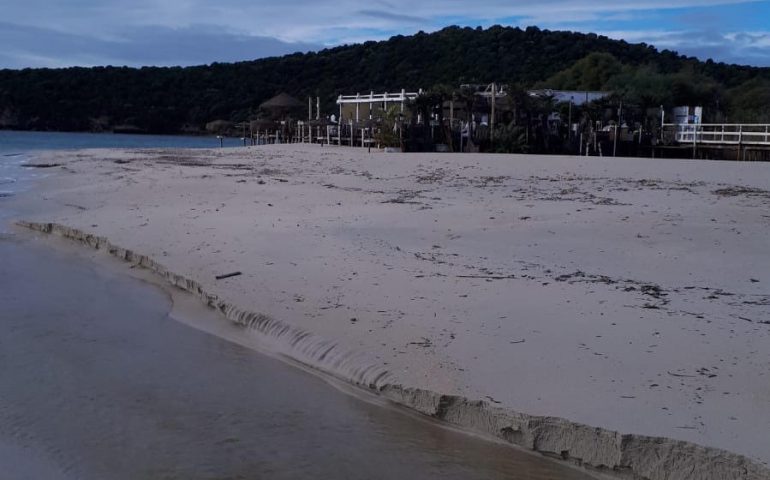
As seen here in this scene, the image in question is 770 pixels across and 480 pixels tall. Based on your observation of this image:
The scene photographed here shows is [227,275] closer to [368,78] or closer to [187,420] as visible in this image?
[187,420]

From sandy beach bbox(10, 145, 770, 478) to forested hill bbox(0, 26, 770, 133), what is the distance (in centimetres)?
2555

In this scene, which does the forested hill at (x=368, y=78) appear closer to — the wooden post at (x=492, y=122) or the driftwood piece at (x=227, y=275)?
the wooden post at (x=492, y=122)

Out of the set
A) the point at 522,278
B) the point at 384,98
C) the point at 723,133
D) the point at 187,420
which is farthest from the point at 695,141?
the point at 187,420

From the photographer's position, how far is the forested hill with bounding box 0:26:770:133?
51.0 metres

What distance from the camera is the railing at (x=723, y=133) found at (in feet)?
97.7

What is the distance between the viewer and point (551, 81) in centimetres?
5272

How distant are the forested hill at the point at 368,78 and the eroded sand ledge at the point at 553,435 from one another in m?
32.8

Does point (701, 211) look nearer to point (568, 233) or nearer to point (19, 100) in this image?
point (568, 233)

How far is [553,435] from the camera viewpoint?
14.5ft

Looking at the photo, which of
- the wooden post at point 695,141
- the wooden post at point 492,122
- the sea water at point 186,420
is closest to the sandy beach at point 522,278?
the sea water at point 186,420

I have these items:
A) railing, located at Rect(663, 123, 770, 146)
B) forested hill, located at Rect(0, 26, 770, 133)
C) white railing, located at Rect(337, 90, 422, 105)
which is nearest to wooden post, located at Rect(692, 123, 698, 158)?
railing, located at Rect(663, 123, 770, 146)

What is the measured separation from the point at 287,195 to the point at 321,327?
29.7 feet

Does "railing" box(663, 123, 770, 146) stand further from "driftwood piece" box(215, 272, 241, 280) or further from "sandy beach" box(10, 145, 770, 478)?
"driftwood piece" box(215, 272, 241, 280)

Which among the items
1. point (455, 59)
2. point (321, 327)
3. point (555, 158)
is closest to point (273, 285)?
point (321, 327)
